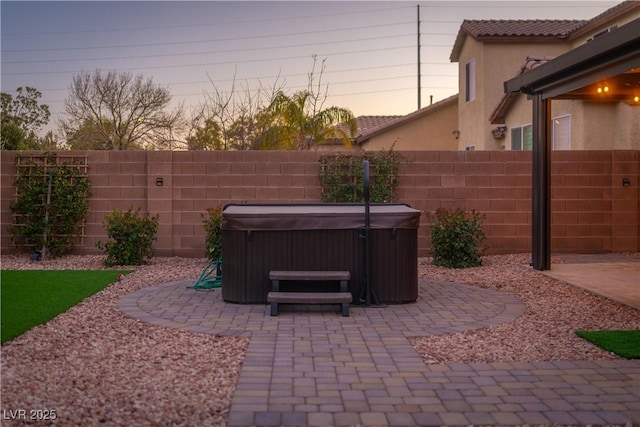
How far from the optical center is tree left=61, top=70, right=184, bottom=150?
2170 centimetres

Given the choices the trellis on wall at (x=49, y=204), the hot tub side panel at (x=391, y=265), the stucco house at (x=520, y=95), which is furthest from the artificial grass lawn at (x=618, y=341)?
the trellis on wall at (x=49, y=204)

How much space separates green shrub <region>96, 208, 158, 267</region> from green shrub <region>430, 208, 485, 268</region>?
14.9 feet

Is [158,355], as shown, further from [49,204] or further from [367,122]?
[367,122]

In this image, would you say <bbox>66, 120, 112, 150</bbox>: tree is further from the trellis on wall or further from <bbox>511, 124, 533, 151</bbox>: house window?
<bbox>511, 124, 533, 151</bbox>: house window

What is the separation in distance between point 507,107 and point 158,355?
1340 cm

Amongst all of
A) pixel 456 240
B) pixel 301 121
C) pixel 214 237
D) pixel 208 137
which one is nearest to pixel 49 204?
pixel 214 237

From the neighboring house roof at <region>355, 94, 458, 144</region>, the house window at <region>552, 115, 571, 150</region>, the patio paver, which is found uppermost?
the neighboring house roof at <region>355, 94, 458, 144</region>

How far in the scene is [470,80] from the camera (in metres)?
20.3

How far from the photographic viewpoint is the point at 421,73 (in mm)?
38000

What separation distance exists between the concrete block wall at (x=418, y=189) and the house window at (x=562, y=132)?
2.51m

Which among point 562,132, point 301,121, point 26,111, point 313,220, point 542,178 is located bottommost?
point 313,220

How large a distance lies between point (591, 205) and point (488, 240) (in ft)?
6.42

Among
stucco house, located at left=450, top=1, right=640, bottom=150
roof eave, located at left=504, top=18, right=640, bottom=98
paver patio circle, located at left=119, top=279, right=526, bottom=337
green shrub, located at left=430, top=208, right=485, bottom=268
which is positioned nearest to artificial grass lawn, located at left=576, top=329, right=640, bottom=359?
paver patio circle, located at left=119, top=279, right=526, bottom=337

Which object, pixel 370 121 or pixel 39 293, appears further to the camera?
pixel 370 121
